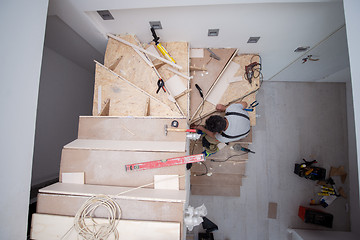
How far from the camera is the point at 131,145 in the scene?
188 cm

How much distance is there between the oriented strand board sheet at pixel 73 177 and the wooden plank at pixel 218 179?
6.86 ft

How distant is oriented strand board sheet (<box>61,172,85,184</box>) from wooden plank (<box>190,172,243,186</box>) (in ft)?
6.86

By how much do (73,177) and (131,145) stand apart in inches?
31.7

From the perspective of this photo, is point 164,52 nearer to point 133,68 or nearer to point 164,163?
point 133,68

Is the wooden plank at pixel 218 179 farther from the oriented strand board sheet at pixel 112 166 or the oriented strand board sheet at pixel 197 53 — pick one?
the oriented strand board sheet at pixel 197 53

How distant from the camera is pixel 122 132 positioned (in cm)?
199

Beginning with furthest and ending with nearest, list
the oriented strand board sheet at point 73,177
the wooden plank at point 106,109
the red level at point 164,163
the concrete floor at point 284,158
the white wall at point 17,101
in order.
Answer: the concrete floor at point 284,158, the wooden plank at point 106,109, the oriented strand board sheet at point 73,177, the red level at point 164,163, the white wall at point 17,101

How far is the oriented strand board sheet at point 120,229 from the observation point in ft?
4.88

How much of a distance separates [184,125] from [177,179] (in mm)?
652

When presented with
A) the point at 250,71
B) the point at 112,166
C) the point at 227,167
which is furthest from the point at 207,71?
the point at 112,166

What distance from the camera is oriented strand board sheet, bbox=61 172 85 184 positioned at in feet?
6.08

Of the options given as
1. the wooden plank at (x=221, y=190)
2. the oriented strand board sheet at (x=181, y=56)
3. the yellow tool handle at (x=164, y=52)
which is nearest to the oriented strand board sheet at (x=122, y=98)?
the oriented strand board sheet at (x=181, y=56)

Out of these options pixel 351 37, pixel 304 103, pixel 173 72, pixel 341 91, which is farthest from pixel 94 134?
pixel 341 91

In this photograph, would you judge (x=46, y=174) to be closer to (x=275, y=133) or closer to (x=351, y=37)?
(x=351, y=37)
